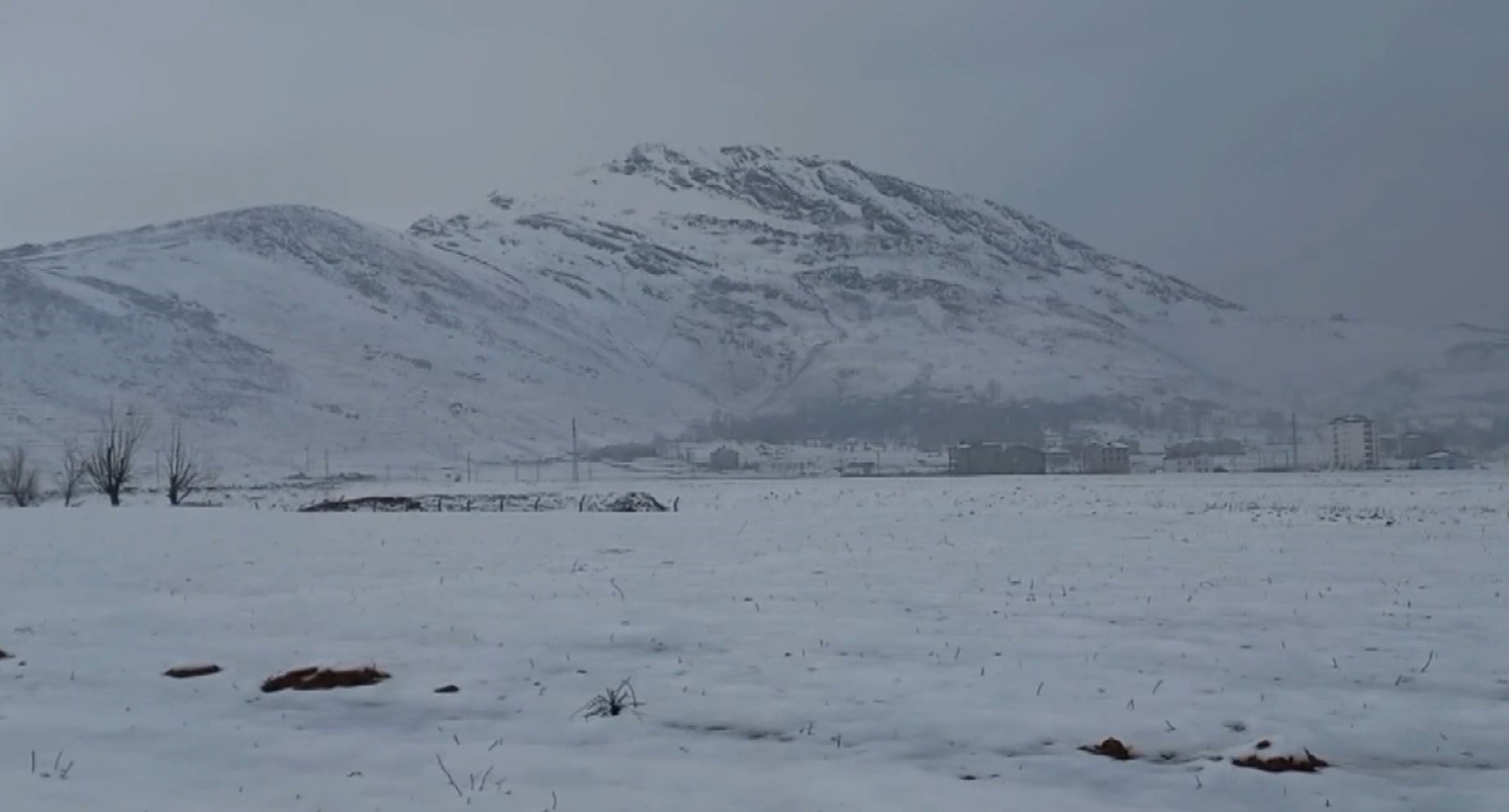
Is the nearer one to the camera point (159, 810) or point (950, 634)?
point (159, 810)

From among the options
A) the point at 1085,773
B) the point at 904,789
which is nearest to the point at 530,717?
the point at 904,789

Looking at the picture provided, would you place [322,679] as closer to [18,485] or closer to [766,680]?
[766,680]

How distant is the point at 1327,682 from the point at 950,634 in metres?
3.84

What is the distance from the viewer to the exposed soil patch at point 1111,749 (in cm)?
970

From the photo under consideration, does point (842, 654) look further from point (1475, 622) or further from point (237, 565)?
point (237, 565)

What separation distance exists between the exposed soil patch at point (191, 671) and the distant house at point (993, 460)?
172 metres

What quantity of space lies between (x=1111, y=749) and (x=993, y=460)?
183 m

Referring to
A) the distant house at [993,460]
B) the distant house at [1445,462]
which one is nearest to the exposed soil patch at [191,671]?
the distant house at [993,460]

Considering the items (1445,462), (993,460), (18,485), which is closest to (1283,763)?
(18,485)

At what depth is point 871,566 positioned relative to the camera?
21.6 metres

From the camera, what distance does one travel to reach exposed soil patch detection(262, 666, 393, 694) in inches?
480

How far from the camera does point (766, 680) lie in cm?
1208

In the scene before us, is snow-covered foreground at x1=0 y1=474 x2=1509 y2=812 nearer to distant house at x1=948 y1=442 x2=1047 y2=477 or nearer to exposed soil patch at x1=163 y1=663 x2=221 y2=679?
exposed soil patch at x1=163 y1=663 x2=221 y2=679

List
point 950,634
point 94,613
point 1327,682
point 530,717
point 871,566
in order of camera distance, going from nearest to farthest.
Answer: point 530,717 → point 1327,682 → point 950,634 → point 94,613 → point 871,566
